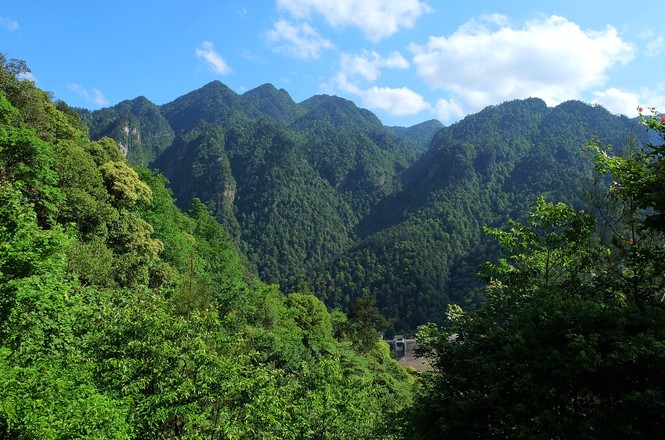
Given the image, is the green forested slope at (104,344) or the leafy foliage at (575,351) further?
the green forested slope at (104,344)

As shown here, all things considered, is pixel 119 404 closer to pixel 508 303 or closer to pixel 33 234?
pixel 33 234

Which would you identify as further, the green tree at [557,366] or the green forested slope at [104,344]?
the green forested slope at [104,344]

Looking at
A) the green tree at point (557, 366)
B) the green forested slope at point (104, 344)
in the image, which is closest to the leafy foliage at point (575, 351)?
the green tree at point (557, 366)

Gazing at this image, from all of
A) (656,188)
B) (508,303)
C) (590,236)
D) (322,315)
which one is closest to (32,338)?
(508,303)

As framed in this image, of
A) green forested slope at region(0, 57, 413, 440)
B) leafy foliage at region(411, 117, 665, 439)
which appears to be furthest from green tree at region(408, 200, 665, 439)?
green forested slope at region(0, 57, 413, 440)

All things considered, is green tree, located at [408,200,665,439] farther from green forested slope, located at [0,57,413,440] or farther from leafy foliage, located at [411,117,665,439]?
green forested slope, located at [0,57,413,440]

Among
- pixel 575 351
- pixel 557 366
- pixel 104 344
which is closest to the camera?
pixel 575 351

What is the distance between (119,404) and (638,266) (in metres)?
13.1

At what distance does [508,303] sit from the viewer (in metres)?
11.9

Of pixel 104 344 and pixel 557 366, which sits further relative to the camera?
pixel 104 344

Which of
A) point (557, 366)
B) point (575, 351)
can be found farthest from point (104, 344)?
point (575, 351)

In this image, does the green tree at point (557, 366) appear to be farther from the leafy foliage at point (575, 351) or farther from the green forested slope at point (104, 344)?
the green forested slope at point (104, 344)

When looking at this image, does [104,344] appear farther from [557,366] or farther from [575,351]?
[575,351]

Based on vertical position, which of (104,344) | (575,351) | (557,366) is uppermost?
(104,344)
